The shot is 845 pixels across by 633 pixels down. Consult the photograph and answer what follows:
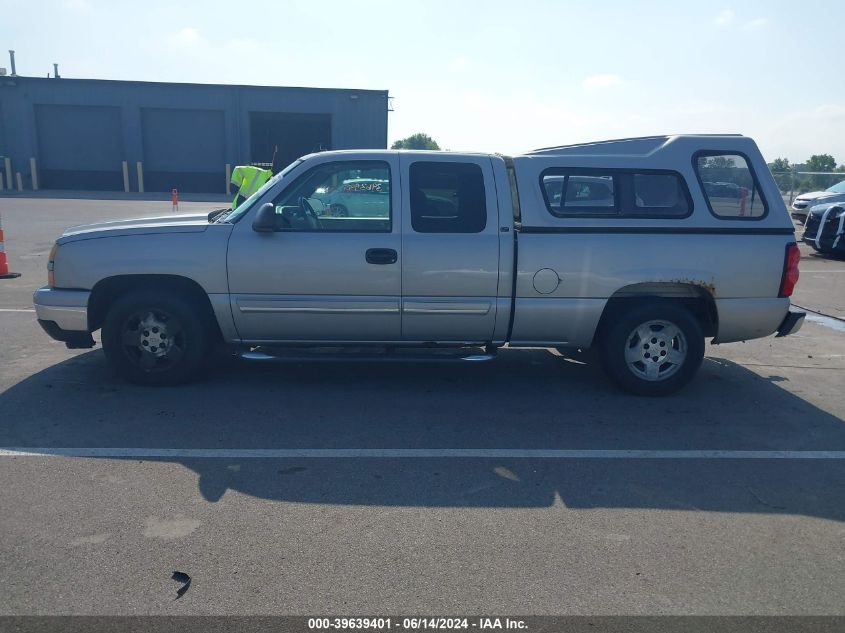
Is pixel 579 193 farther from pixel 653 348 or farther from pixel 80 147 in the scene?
pixel 80 147

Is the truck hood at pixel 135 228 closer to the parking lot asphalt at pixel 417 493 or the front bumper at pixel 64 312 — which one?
the front bumper at pixel 64 312

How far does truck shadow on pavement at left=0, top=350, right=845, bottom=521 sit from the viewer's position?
4305 mm

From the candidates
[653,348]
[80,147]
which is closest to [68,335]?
[653,348]

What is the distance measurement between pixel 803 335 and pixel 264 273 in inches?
255

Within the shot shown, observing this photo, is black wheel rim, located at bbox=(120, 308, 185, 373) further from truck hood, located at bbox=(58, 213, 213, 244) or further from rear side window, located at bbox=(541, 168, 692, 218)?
rear side window, located at bbox=(541, 168, 692, 218)

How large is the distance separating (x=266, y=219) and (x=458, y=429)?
2178 mm

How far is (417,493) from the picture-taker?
425 centimetres

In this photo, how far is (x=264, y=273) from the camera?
5789mm

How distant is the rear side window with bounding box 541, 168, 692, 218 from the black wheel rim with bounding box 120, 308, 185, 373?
325 centimetres

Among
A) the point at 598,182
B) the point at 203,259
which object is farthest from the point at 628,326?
the point at 203,259

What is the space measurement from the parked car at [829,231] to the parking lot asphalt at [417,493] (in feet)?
33.3

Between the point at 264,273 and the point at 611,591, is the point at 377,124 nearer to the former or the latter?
the point at 264,273

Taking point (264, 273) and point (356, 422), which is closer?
point (356, 422)

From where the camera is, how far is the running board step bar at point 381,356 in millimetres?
5871
